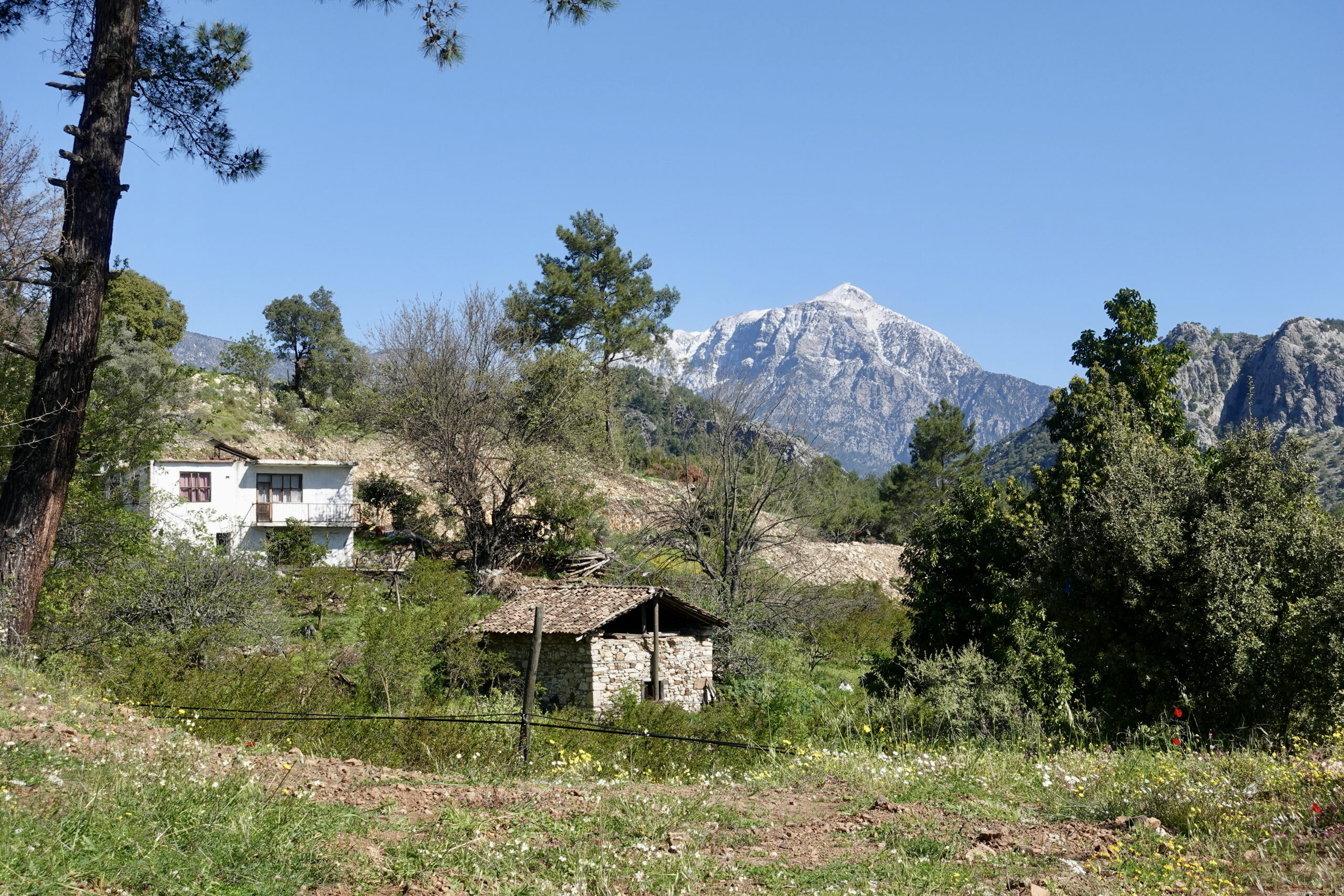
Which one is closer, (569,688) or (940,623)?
(940,623)

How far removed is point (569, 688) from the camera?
66.3ft

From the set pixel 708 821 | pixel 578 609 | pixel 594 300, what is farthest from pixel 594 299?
pixel 708 821

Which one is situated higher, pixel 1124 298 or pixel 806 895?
pixel 1124 298

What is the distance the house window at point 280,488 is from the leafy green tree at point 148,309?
15.2m

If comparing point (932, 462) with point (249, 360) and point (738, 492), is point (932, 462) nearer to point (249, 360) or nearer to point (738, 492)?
point (738, 492)

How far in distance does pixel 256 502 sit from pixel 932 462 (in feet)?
130

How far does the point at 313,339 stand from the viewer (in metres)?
60.9

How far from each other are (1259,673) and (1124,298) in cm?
1013

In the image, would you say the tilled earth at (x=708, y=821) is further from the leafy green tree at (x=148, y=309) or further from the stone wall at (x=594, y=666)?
the leafy green tree at (x=148, y=309)

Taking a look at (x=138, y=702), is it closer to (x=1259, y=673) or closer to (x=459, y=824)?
(x=459, y=824)

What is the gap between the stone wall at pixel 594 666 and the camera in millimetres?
19938

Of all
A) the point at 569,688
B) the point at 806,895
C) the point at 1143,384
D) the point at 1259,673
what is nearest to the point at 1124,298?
the point at 1143,384

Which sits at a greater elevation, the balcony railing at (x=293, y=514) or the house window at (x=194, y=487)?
the house window at (x=194, y=487)

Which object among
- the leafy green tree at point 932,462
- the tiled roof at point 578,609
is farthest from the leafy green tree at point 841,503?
the tiled roof at point 578,609
